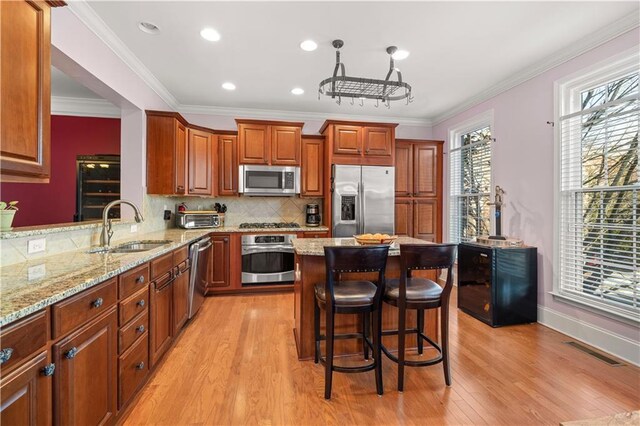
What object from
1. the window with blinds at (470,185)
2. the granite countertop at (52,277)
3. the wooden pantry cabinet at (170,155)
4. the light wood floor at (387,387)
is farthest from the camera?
the window with blinds at (470,185)

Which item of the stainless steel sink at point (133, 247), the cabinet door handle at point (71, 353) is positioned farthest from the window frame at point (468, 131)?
the cabinet door handle at point (71, 353)

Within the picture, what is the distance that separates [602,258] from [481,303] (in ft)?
3.66

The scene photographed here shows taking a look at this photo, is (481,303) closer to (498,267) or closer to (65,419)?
(498,267)

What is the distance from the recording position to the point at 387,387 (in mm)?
2029

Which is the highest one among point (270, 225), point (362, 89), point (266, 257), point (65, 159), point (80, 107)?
point (80, 107)

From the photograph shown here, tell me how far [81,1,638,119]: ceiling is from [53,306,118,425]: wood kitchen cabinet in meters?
2.31

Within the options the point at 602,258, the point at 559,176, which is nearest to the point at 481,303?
the point at 602,258

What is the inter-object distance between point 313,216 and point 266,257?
3.24ft

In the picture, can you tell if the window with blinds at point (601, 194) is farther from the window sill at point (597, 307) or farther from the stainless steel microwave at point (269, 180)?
the stainless steel microwave at point (269, 180)

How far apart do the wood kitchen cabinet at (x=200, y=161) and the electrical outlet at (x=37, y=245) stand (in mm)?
1989

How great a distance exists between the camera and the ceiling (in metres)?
2.26

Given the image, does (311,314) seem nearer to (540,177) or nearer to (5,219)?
(5,219)

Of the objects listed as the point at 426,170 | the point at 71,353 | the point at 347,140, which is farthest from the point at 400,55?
the point at 71,353

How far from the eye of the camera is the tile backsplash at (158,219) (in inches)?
69.4
